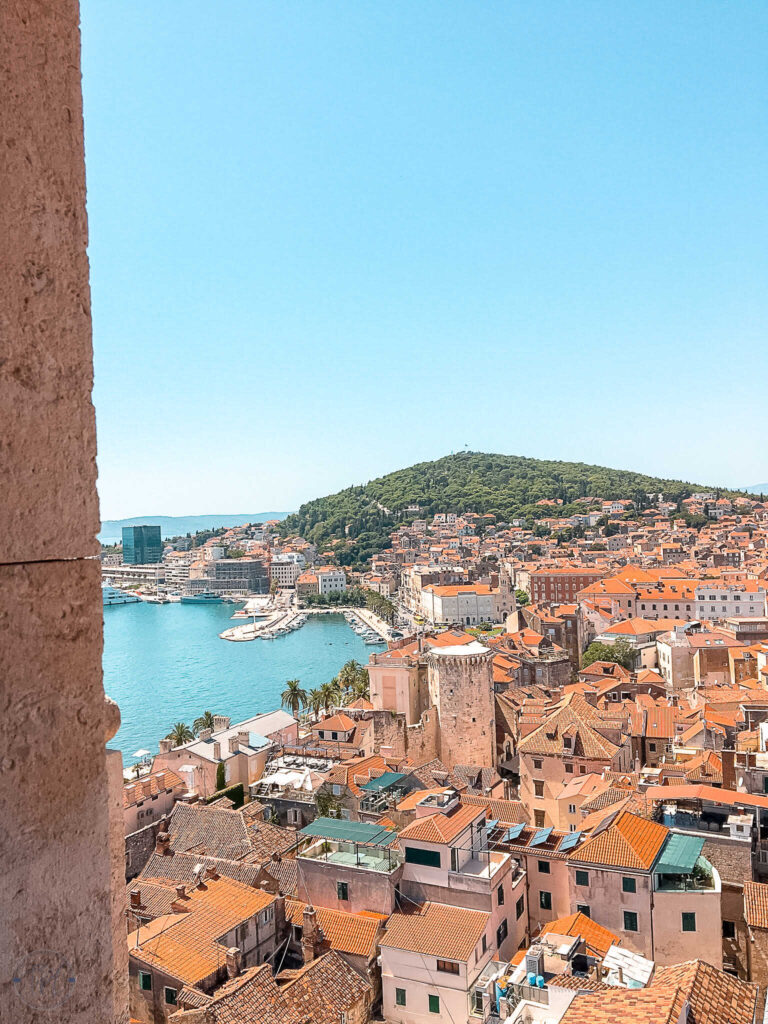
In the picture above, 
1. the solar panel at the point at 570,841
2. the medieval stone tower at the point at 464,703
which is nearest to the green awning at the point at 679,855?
the solar panel at the point at 570,841

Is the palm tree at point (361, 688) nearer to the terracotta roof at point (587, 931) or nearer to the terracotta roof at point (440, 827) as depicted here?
the terracotta roof at point (440, 827)

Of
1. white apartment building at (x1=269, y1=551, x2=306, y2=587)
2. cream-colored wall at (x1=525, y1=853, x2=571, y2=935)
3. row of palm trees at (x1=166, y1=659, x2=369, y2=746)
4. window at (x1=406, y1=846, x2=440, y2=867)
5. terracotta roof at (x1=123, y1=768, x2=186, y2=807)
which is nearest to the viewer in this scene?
window at (x1=406, y1=846, x2=440, y2=867)

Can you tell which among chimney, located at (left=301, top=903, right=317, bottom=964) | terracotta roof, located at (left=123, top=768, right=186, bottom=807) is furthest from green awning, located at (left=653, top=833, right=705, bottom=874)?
terracotta roof, located at (left=123, top=768, right=186, bottom=807)

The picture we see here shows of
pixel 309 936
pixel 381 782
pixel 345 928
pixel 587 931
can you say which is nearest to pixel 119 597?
pixel 381 782

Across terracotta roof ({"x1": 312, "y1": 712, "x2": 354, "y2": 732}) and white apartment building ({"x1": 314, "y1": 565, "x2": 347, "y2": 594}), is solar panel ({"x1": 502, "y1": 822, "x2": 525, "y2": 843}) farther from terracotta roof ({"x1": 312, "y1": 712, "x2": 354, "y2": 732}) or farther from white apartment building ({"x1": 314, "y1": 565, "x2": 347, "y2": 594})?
white apartment building ({"x1": 314, "y1": 565, "x2": 347, "y2": 594})

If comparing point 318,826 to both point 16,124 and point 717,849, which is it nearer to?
point 717,849

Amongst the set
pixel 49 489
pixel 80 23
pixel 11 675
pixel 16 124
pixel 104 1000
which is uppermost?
pixel 80 23

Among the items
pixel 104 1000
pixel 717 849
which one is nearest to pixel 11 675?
pixel 104 1000
